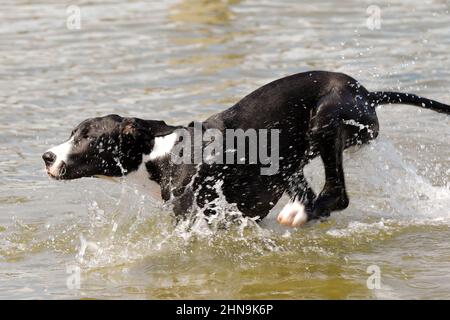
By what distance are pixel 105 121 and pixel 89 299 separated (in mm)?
1290

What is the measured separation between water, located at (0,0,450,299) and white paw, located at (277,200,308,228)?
21 cm

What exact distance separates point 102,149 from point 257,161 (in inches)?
40.3

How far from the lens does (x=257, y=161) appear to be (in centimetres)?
679

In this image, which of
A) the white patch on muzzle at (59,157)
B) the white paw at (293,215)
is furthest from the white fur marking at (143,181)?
the white paw at (293,215)

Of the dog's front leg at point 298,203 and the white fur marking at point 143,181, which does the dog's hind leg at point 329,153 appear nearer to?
the dog's front leg at point 298,203

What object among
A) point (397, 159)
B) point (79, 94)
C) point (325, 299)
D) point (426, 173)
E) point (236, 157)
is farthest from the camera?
point (79, 94)

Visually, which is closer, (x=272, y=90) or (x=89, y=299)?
(x=89, y=299)

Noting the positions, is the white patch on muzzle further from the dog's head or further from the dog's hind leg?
the dog's hind leg

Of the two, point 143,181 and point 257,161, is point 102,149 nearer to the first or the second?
point 143,181

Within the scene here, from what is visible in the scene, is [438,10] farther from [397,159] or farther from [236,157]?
[236,157]

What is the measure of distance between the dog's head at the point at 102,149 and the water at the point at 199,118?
1.57 ft

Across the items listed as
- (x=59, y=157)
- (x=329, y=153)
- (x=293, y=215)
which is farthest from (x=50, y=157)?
(x=329, y=153)

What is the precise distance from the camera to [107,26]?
14391mm

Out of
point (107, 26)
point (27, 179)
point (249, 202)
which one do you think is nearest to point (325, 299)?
point (249, 202)
